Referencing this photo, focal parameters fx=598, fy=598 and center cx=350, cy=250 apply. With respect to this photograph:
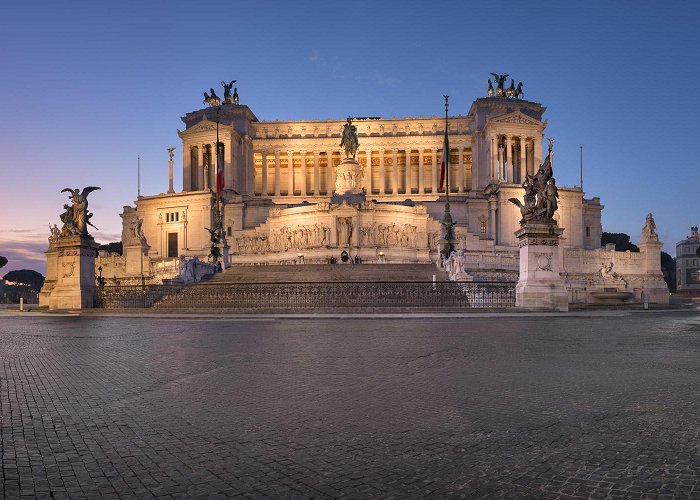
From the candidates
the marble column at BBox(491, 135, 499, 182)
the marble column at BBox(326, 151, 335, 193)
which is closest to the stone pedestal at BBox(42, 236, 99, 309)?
the marble column at BBox(491, 135, 499, 182)

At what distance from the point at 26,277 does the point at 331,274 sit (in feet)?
289

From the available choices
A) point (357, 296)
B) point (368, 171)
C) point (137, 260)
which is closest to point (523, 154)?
point (368, 171)

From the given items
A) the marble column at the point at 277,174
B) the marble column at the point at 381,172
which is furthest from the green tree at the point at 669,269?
the marble column at the point at 277,174

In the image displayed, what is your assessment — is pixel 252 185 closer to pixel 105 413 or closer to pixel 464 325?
pixel 464 325

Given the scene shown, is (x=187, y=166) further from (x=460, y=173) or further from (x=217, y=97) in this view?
(x=460, y=173)

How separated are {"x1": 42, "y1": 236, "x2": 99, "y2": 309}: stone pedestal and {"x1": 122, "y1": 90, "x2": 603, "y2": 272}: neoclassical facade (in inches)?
1254

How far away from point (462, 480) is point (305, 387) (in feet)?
13.7

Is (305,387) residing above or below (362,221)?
below

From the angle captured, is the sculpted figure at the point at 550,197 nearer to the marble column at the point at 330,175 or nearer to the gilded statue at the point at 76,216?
the gilded statue at the point at 76,216

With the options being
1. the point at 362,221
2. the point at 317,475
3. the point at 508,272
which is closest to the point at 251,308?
the point at 317,475

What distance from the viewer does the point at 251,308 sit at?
2827 cm

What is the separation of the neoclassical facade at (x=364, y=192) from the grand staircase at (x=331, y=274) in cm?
1028

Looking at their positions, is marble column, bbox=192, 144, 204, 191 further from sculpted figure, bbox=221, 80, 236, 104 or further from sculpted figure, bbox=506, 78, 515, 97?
sculpted figure, bbox=506, 78, 515, 97

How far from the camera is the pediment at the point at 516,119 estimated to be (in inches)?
3270
